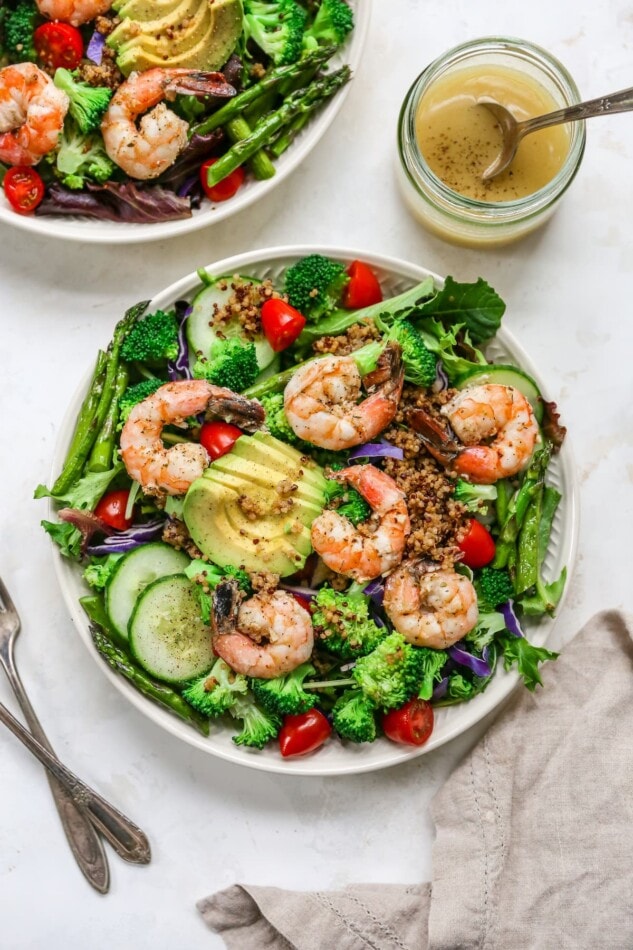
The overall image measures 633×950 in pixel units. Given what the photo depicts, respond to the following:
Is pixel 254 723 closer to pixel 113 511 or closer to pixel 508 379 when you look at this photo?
pixel 113 511

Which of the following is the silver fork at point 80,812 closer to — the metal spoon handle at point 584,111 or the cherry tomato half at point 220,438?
the cherry tomato half at point 220,438

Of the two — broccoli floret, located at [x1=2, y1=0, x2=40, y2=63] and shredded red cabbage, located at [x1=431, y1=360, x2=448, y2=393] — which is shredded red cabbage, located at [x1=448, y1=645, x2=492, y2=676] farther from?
broccoli floret, located at [x1=2, y1=0, x2=40, y2=63]

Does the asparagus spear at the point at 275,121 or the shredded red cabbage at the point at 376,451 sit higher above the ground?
the asparagus spear at the point at 275,121

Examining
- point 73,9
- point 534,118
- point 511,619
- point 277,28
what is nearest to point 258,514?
point 511,619

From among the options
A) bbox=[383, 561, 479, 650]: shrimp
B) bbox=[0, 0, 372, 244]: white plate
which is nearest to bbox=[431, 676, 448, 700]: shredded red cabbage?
bbox=[383, 561, 479, 650]: shrimp

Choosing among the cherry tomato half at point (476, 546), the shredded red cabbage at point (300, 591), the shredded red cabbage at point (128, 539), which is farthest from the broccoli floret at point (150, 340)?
the cherry tomato half at point (476, 546)

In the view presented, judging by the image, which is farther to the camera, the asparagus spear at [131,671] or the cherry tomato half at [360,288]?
the cherry tomato half at [360,288]

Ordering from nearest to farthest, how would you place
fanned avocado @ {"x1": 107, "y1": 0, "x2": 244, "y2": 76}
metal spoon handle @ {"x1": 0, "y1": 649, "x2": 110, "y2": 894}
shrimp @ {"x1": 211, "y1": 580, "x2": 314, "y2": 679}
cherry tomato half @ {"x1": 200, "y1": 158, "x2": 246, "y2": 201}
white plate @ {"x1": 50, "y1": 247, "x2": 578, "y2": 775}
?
shrimp @ {"x1": 211, "y1": 580, "x2": 314, "y2": 679}, white plate @ {"x1": 50, "y1": 247, "x2": 578, "y2": 775}, fanned avocado @ {"x1": 107, "y1": 0, "x2": 244, "y2": 76}, cherry tomato half @ {"x1": 200, "y1": 158, "x2": 246, "y2": 201}, metal spoon handle @ {"x1": 0, "y1": 649, "x2": 110, "y2": 894}
